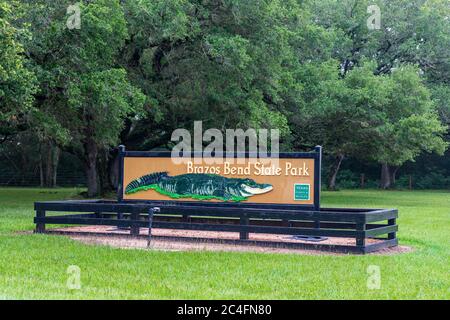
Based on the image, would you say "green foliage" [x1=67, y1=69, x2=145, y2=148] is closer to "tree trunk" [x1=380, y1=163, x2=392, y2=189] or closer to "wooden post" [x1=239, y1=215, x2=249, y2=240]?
"wooden post" [x1=239, y1=215, x2=249, y2=240]

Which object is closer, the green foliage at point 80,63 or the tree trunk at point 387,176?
the green foliage at point 80,63

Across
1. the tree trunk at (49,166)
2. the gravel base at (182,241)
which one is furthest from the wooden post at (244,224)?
the tree trunk at (49,166)

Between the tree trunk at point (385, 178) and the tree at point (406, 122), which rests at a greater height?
the tree at point (406, 122)

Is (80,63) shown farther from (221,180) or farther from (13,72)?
(221,180)

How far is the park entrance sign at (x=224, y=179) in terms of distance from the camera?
49.0ft

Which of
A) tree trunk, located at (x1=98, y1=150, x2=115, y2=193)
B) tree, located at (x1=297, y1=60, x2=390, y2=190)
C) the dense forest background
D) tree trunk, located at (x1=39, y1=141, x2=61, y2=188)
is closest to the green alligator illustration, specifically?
the dense forest background

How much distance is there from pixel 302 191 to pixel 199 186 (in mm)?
2422

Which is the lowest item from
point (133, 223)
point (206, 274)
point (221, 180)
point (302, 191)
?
point (206, 274)

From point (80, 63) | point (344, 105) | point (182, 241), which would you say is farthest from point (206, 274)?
point (344, 105)

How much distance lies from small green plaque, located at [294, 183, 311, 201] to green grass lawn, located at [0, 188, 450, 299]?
7.84ft

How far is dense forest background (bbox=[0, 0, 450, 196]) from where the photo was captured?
75.0 ft

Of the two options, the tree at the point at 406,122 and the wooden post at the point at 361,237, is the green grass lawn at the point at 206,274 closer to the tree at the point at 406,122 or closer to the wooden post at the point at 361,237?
the wooden post at the point at 361,237

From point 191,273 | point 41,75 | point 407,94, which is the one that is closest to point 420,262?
point 191,273

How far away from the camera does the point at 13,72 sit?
18.5 metres
